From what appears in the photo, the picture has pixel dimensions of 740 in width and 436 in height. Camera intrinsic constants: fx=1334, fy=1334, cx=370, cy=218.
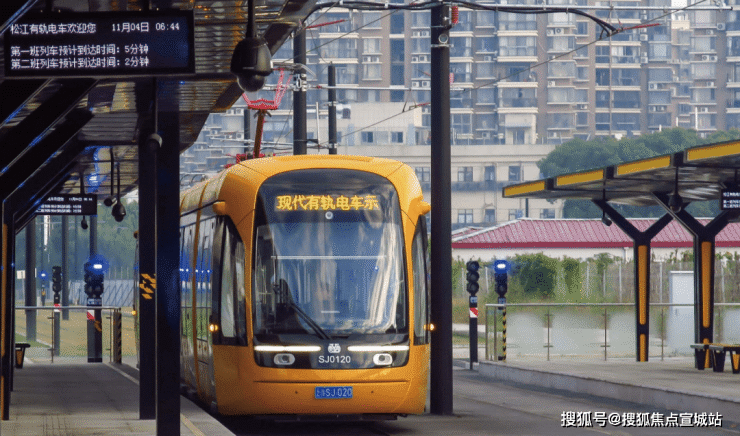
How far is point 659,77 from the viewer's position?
544 ft

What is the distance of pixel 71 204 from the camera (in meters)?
25.2

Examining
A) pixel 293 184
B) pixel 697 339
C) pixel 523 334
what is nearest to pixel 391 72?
pixel 523 334

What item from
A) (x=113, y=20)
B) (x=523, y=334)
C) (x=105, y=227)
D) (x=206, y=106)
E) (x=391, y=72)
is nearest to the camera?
(x=113, y=20)

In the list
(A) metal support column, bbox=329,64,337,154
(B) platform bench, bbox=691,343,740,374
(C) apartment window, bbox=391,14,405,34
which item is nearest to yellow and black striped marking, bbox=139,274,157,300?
(B) platform bench, bbox=691,343,740,374

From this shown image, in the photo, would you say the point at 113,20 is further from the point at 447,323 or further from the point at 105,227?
the point at 105,227

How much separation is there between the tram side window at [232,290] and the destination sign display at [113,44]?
540 cm

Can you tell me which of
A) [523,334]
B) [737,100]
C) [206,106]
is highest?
[737,100]

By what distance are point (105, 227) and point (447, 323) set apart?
4541 inches

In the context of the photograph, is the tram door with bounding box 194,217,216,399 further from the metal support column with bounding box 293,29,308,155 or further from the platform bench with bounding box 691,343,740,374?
the metal support column with bounding box 293,29,308,155

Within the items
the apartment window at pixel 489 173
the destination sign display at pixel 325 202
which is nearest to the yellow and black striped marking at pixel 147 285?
the destination sign display at pixel 325 202

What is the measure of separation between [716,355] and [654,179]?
3378 millimetres

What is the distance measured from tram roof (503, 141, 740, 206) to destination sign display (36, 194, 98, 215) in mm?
8609

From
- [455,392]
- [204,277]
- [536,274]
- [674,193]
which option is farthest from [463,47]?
[204,277]

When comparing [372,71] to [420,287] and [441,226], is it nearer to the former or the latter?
[441,226]
